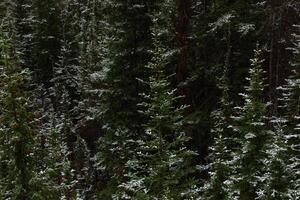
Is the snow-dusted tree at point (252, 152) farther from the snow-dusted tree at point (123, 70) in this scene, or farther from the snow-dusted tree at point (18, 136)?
the snow-dusted tree at point (123, 70)

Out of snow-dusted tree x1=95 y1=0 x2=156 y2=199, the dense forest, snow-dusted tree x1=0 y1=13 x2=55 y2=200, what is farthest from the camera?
snow-dusted tree x1=95 y1=0 x2=156 y2=199

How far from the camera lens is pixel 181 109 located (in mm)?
14062

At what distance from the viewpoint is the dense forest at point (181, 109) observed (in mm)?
11984

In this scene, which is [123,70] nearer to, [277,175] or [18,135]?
[18,135]

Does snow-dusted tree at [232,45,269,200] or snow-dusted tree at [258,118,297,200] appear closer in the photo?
snow-dusted tree at [258,118,297,200]

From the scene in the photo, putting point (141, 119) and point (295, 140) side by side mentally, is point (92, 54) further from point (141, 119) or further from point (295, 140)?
point (295, 140)

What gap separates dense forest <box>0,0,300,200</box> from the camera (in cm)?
1198

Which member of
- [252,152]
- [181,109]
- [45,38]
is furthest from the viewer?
[45,38]

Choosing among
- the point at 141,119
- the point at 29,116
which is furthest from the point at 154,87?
the point at 141,119

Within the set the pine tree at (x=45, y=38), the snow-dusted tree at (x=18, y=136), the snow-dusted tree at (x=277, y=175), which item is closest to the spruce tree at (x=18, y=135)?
the snow-dusted tree at (x=18, y=136)

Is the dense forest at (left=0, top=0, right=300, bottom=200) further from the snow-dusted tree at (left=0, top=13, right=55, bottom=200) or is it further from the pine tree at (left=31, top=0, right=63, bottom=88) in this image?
the pine tree at (left=31, top=0, right=63, bottom=88)

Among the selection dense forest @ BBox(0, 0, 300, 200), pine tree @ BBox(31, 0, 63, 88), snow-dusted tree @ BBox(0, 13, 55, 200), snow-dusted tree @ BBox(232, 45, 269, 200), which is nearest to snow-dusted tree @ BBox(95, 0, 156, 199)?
dense forest @ BBox(0, 0, 300, 200)

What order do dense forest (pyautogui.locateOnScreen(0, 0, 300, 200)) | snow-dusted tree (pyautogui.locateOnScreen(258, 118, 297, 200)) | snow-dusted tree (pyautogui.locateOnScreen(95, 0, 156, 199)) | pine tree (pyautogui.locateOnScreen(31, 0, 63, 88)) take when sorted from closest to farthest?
snow-dusted tree (pyautogui.locateOnScreen(258, 118, 297, 200)), dense forest (pyautogui.locateOnScreen(0, 0, 300, 200)), snow-dusted tree (pyautogui.locateOnScreen(95, 0, 156, 199)), pine tree (pyautogui.locateOnScreen(31, 0, 63, 88))

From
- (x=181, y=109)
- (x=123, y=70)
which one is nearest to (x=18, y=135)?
(x=181, y=109)
